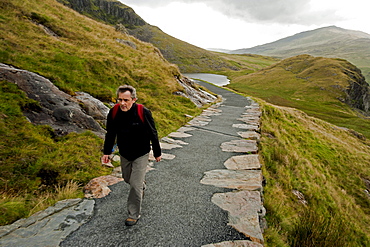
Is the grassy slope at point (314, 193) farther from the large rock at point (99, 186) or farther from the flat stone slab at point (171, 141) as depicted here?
the large rock at point (99, 186)

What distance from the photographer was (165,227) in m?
4.31

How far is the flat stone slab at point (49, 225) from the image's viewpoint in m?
3.66

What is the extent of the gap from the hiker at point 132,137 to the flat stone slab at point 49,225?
1.14 m

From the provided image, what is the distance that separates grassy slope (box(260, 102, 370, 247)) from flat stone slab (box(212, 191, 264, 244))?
59 cm

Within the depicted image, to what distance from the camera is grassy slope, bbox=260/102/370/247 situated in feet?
16.9

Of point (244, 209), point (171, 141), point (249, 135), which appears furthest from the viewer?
point (249, 135)

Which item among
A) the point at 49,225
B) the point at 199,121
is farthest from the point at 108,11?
the point at 49,225

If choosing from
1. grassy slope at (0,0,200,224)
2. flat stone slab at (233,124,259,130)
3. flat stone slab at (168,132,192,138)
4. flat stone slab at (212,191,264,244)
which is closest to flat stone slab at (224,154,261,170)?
flat stone slab at (212,191,264,244)

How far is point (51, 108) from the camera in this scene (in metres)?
8.24

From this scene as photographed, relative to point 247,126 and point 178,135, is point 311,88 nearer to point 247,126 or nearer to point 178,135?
point 247,126

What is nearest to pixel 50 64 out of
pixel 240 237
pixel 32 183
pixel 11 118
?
pixel 11 118

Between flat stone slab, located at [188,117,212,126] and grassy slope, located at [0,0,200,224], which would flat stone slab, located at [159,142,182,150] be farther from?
flat stone slab, located at [188,117,212,126]

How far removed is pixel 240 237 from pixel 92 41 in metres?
20.1

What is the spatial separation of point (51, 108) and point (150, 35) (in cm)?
16162
